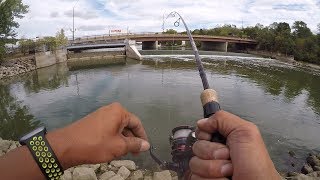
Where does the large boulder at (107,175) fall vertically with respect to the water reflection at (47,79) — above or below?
below

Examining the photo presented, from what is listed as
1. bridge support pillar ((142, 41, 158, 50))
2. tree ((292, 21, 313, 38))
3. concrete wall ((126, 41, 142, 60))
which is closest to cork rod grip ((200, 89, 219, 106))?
concrete wall ((126, 41, 142, 60))

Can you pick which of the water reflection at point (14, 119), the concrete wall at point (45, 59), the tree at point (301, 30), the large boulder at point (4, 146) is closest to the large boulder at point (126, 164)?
the large boulder at point (4, 146)

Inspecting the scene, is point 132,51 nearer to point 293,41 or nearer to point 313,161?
point 293,41

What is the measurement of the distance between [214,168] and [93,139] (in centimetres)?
77

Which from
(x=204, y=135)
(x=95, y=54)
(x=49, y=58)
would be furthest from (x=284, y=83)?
(x=204, y=135)

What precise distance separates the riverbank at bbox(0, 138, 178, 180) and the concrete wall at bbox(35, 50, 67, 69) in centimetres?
3966

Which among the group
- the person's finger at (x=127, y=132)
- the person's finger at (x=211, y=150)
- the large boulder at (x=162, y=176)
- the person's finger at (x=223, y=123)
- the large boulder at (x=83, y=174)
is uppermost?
the person's finger at (x=223, y=123)

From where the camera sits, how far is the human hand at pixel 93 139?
1.87 metres

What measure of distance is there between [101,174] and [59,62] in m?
46.4

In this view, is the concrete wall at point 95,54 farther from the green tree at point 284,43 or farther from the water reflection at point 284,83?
the green tree at point 284,43

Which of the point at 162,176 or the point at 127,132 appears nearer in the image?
the point at 127,132

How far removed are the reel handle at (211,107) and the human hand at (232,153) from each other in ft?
0.13

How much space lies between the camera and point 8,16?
144ft

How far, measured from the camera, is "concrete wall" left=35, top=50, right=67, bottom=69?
48294mm
